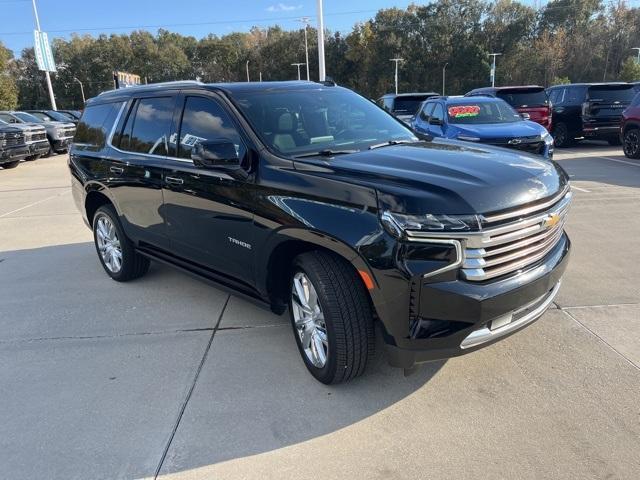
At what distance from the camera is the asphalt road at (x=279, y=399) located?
8.96 feet

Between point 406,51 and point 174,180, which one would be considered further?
point 406,51

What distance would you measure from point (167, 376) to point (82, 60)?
98.7m

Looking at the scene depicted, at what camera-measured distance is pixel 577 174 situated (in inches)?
422

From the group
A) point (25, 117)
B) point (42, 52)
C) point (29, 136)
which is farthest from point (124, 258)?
point (42, 52)

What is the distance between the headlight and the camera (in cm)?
267

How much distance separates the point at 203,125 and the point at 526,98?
12.7m

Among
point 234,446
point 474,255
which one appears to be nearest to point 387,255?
point 474,255

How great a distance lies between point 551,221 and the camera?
3.14 m

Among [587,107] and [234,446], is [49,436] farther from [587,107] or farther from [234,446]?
[587,107]

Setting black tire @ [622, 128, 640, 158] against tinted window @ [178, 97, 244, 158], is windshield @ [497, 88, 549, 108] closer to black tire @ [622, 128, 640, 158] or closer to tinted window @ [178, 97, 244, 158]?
black tire @ [622, 128, 640, 158]

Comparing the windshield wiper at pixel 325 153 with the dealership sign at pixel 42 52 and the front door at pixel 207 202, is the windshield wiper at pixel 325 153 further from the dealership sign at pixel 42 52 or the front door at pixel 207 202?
the dealership sign at pixel 42 52

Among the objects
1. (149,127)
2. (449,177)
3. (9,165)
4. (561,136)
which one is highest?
(149,127)

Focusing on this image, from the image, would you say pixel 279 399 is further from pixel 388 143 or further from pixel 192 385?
pixel 388 143

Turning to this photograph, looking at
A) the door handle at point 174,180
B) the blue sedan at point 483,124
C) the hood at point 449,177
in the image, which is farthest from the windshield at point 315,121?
the blue sedan at point 483,124
